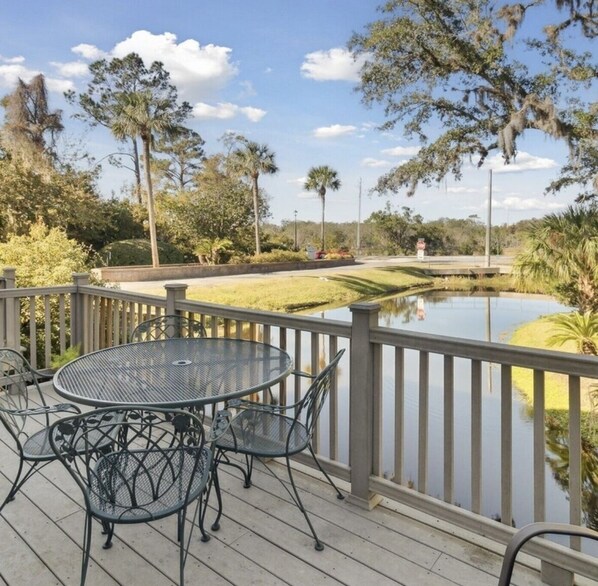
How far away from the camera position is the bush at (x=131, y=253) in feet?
61.9

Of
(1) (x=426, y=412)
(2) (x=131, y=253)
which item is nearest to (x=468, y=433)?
(1) (x=426, y=412)

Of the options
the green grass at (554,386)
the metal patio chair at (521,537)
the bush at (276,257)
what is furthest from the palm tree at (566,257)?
the bush at (276,257)

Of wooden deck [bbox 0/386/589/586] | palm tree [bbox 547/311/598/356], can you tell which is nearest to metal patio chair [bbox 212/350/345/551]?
wooden deck [bbox 0/386/589/586]

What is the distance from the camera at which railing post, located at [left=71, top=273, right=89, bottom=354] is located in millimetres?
4426

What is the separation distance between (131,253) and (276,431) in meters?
18.8

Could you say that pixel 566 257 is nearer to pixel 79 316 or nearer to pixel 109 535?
pixel 79 316

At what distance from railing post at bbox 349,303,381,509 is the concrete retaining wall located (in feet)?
37.2

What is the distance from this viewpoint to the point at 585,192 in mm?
14523

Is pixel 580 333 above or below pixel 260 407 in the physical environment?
below

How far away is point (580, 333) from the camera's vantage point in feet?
22.7

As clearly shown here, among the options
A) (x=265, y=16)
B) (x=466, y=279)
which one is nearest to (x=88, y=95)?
(x=265, y=16)

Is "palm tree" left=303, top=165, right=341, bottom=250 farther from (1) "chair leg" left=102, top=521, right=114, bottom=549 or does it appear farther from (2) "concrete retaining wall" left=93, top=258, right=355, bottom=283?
(1) "chair leg" left=102, top=521, right=114, bottom=549

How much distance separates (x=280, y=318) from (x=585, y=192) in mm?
15489

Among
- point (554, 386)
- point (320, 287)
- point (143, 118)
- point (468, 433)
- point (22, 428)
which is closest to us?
point (22, 428)
